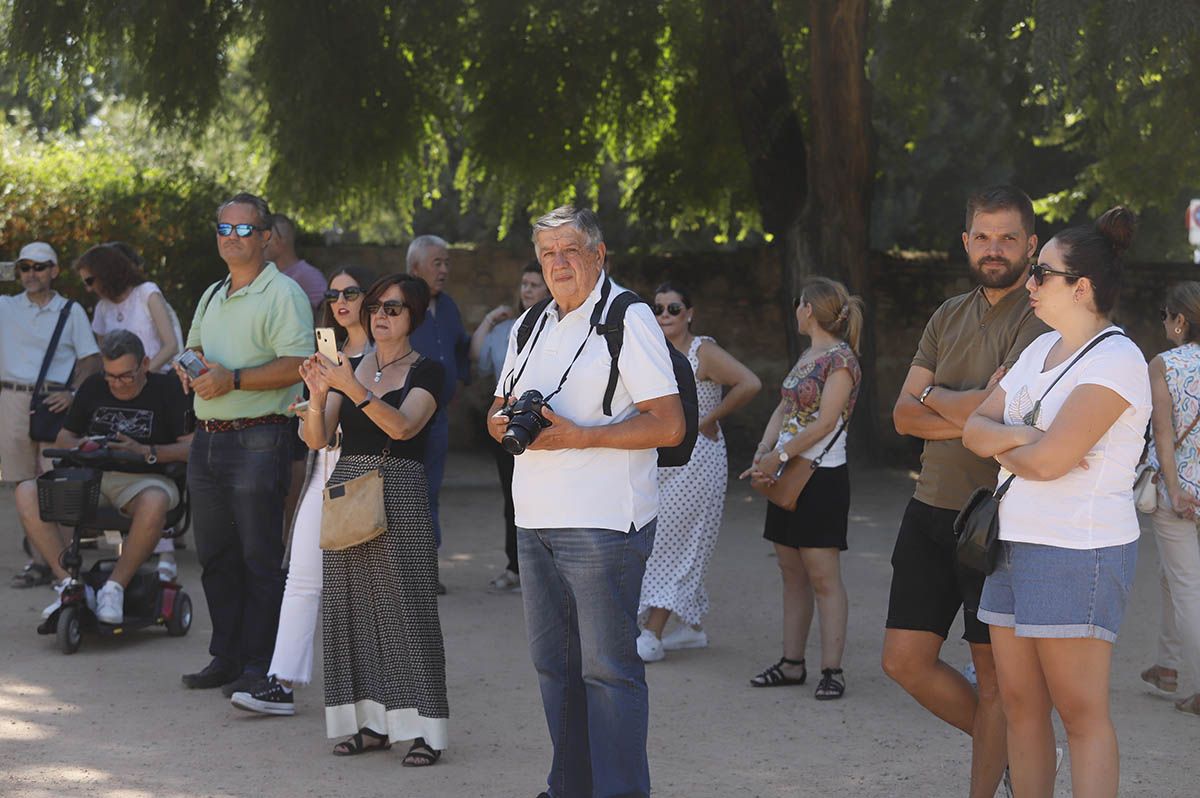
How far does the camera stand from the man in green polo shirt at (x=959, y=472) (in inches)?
178

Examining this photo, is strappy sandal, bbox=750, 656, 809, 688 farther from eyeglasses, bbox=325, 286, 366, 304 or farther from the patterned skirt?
eyeglasses, bbox=325, 286, 366, 304

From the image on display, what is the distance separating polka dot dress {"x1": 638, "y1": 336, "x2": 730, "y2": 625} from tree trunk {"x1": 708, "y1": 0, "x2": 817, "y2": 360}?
251 inches

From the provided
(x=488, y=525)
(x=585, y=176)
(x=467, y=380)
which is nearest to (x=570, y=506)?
(x=467, y=380)

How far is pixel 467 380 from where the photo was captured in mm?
9500

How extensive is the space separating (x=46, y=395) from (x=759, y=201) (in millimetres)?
7761

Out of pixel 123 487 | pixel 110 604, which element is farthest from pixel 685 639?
pixel 123 487

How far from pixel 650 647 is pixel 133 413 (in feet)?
10.2

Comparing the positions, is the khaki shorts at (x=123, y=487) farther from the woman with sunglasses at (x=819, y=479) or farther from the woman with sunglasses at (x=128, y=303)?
the woman with sunglasses at (x=819, y=479)

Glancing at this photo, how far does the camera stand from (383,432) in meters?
5.60

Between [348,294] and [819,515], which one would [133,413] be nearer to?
[348,294]

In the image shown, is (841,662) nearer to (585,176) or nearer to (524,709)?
(524,709)

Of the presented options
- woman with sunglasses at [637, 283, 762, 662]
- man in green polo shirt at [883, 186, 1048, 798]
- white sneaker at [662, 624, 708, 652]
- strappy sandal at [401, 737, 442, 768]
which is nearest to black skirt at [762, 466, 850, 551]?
woman with sunglasses at [637, 283, 762, 662]

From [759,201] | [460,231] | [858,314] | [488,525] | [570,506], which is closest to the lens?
[570,506]

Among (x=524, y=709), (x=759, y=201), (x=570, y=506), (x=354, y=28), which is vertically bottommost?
(x=524, y=709)
